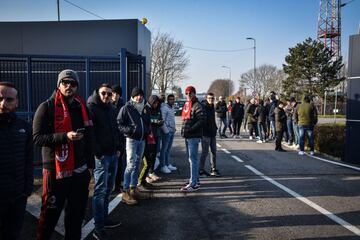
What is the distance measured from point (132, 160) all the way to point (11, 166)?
2.86m

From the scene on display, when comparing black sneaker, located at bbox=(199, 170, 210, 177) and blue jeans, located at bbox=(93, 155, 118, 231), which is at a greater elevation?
blue jeans, located at bbox=(93, 155, 118, 231)

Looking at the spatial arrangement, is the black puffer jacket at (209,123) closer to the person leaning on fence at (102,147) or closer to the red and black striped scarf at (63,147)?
the person leaning on fence at (102,147)

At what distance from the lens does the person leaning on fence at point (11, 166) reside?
2986mm

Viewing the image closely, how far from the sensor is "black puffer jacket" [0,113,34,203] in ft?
9.78

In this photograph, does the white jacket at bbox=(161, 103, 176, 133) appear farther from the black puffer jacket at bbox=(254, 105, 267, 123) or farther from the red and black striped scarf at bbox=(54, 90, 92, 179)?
the black puffer jacket at bbox=(254, 105, 267, 123)

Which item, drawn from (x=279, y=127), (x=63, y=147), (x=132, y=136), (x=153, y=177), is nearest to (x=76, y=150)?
(x=63, y=147)

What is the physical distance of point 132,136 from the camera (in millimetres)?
5680

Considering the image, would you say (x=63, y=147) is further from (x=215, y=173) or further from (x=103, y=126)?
(x=215, y=173)

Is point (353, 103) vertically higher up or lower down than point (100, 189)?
higher up

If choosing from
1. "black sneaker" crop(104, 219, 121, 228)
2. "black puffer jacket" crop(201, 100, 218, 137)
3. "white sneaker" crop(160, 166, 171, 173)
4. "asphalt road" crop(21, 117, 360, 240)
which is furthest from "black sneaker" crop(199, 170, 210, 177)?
"black sneaker" crop(104, 219, 121, 228)

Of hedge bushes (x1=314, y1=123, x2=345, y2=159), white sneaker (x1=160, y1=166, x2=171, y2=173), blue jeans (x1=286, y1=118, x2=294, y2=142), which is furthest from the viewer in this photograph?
blue jeans (x1=286, y1=118, x2=294, y2=142)

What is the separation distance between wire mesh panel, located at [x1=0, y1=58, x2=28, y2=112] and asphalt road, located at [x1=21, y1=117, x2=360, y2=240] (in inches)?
110

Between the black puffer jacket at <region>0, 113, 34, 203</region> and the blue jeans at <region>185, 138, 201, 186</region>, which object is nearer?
the black puffer jacket at <region>0, 113, 34, 203</region>

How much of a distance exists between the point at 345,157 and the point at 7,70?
30.5ft
